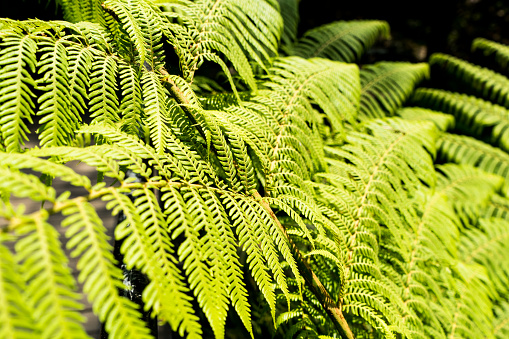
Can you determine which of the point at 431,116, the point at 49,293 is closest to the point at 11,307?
the point at 49,293

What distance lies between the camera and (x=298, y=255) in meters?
0.93

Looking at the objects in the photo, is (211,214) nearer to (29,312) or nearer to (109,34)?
(29,312)

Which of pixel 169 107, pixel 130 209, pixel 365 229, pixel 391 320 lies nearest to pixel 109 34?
pixel 169 107

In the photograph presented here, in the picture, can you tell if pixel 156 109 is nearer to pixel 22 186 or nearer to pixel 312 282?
pixel 22 186

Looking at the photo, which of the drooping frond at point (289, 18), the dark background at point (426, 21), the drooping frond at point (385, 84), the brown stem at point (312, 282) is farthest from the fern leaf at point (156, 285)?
the dark background at point (426, 21)

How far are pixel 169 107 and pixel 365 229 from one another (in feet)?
2.45

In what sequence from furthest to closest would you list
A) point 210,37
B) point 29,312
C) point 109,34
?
1. point 210,37
2. point 109,34
3. point 29,312

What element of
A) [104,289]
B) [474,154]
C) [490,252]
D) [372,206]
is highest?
[104,289]

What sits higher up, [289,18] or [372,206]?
[289,18]

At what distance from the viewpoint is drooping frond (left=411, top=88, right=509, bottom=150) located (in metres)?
2.29

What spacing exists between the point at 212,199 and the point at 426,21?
4136 millimetres

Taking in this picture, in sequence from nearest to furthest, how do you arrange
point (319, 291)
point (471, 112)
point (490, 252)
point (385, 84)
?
point (319, 291) < point (490, 252) < point (385, 84) < point (471, 112)

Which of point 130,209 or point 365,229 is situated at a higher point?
point 130,209

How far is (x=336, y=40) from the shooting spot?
2.10 m
